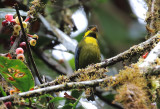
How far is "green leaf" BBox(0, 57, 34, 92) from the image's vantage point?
5.55 ft

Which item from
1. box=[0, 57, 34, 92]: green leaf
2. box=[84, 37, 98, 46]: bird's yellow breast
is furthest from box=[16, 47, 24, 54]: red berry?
box=[84, 37, 98, 46]: bird's yellow breast

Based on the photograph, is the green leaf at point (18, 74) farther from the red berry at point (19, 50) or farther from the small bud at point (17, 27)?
the small bud at point (17, 27)

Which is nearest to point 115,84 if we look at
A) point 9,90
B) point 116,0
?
point 116,0

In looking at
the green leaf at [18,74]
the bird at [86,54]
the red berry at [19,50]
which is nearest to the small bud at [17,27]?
the red berry at [19,50]

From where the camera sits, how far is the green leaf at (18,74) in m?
1.69

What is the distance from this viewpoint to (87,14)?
4.32m

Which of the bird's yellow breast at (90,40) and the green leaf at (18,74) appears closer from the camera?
the green leaf at (18,74)

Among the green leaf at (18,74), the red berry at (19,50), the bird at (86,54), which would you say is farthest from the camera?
the bird at (86,54)

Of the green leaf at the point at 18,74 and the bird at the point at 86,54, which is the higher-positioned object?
the bird at the point at 86,54

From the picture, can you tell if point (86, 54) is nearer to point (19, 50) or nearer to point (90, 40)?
point (90, 40)

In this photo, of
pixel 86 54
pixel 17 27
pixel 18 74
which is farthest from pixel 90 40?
pixel 18 74

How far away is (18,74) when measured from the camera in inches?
68.9

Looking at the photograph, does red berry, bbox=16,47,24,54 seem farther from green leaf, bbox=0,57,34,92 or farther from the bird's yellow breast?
the bird's yellow breast

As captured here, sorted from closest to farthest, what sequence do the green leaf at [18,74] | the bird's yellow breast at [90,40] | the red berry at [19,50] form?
the green leaf at [18,74]
the red berry at [19,50]
the bird's yellow breast at [90,40]
